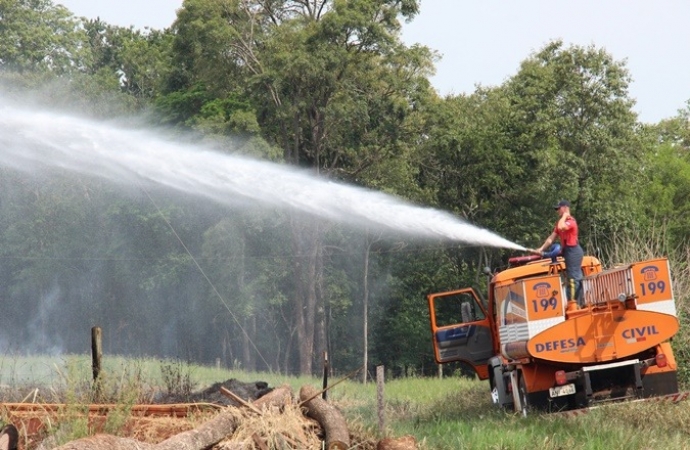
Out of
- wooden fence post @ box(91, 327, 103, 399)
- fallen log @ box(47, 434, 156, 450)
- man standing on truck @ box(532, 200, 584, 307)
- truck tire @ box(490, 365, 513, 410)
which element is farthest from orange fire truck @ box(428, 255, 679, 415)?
fallen log @ box(47, 434, 156, 450)

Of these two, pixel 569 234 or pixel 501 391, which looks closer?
pixel 569 234

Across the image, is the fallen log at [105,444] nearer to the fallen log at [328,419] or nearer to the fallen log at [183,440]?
the fallen log at [183,440]

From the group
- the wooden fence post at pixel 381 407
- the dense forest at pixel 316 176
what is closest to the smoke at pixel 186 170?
the wooden fence post at pixel 381 407

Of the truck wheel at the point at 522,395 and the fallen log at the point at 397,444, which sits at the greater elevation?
the truck wheel at the point at 522,395

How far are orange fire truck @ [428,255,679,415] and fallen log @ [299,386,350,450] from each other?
394 cm

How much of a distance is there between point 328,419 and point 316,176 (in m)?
29.8

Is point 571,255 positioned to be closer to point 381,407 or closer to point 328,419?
point 381,407

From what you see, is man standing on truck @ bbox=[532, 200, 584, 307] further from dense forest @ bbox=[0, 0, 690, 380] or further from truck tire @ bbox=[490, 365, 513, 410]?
dense forest @ bbox=[0, 0, 690, 380]

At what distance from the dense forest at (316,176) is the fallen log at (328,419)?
1094 inches

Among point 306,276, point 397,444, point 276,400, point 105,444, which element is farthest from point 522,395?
point 306,276

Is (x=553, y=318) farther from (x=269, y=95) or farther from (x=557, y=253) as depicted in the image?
(x=269, y=95)

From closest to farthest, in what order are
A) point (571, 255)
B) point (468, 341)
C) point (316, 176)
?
point (571, 255), point (468, 341), point (316, 176)

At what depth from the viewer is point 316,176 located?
4356 cm

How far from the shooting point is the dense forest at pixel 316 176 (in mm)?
46188
